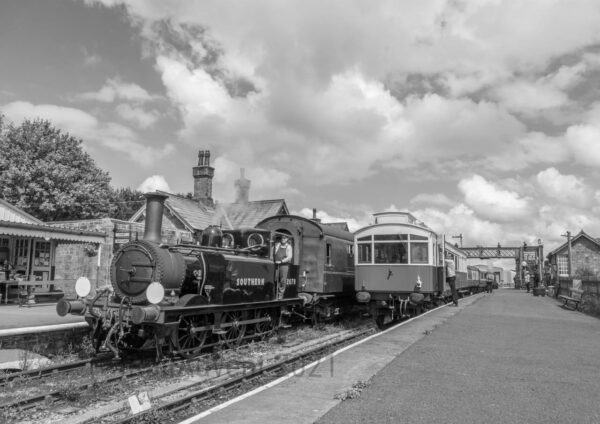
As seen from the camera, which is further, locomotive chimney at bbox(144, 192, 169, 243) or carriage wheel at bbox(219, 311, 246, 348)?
carriage wheel at bbox(219, 311, 246, 348)

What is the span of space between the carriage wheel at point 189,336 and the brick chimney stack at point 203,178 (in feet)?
63.9

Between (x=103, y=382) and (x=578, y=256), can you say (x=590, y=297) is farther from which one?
(x=578, y=256)

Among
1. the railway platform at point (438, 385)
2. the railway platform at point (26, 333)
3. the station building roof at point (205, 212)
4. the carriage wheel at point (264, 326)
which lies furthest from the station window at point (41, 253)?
the railway platform at point (438, 385)

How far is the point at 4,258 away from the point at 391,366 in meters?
13.7

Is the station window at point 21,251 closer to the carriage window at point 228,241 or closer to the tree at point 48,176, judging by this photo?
the carriage window at point 228,241

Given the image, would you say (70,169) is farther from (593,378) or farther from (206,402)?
(593,378)

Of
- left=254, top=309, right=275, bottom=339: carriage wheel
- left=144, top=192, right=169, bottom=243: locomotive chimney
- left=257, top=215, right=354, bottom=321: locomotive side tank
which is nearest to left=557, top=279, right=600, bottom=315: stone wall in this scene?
left=257, top=215, right=354, bottom=321: locomotive side tank

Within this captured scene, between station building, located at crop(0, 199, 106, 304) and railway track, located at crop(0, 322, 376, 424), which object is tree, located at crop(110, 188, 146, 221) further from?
railway track, located at crop(0, 322, 376, 424)

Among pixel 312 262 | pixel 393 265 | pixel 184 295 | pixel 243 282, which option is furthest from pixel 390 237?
pixel 184 295

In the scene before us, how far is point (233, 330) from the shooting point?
991cm

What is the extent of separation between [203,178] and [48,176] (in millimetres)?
9230

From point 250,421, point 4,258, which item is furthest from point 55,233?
point 250,421

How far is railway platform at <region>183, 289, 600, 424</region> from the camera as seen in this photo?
5.58 meters

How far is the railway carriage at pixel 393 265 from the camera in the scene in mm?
13609
